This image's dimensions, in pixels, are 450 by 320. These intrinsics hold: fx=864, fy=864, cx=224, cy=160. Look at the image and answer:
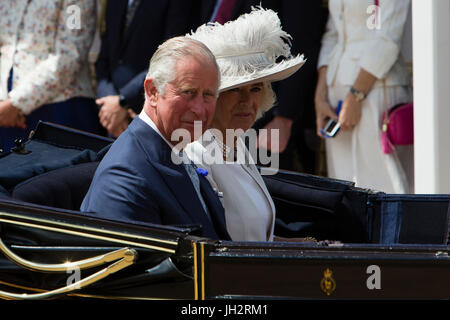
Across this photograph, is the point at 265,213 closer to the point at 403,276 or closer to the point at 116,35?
the point at 403,276

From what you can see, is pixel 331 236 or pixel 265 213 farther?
pixel 331 236

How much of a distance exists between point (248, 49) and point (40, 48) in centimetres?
223

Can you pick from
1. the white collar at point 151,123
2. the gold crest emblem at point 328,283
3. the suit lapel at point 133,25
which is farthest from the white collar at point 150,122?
the suit lapel at point 133,25

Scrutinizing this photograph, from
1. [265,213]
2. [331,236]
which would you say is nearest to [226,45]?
[265,213]

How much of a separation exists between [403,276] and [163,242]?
2.15ft

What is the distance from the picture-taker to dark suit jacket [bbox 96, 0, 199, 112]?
16.2 feet

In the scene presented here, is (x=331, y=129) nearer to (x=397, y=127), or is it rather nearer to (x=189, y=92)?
(x=397, y=127)

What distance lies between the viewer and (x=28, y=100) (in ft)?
16.7

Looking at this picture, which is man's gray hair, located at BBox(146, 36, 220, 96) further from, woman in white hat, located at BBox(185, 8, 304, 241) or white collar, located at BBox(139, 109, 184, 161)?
woman in white hat, located at BBox(185, 8, 304, 241)
